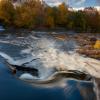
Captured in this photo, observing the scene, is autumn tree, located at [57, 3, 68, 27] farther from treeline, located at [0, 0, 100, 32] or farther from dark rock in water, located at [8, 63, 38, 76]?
dark rock in water, located at [8, 63, 38, 76]

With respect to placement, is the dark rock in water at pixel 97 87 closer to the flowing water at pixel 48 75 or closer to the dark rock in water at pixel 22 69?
the flowing water at pixel 48 75

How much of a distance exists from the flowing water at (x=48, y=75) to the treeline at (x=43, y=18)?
52.8ft

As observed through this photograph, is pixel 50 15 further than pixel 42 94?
Yes

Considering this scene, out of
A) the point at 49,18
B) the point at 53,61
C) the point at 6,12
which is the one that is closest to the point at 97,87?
the point at 53,61

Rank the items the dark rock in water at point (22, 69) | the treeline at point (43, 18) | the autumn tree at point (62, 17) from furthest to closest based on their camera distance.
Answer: the autumn tree at point (62, 17) < the treeline at point (43, 18) < the dark rock in water at point (22, 69)

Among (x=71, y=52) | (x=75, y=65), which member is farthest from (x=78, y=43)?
(x=75, y=65)

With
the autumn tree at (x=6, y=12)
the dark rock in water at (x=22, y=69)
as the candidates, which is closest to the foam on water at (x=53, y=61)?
the dark rock in water at (x=22, y=69)

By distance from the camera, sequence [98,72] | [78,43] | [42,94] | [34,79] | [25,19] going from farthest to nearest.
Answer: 1. [25,19]
2. [78,43]
3. [98,72]
4. [34,79]
5. [42,94]

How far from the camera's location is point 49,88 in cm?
1378

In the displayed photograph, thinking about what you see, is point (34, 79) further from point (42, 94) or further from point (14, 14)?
point (14, 14)

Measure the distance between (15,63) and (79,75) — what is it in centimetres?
447

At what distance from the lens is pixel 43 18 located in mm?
41312

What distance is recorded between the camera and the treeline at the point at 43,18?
3991cm

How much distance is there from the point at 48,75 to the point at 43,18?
26.2 metres
